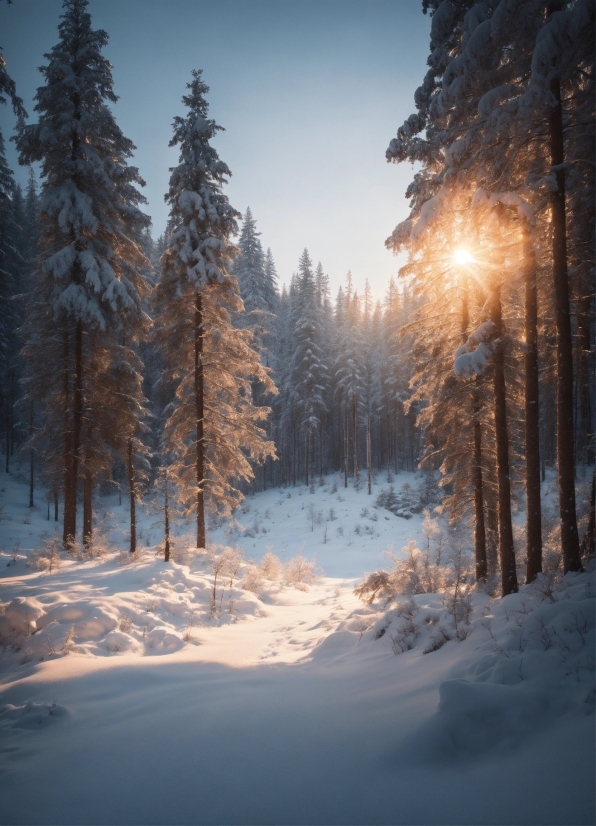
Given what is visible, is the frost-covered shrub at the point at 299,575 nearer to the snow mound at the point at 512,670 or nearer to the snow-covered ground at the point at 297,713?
the snow-covered ground at the point at 297,713

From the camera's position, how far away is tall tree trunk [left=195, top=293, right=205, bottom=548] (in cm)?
1348

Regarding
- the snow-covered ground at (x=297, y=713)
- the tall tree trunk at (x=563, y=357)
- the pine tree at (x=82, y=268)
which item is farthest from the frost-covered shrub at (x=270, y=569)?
the tall tree trunk at (x=563, y=357)

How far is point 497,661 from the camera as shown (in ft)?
13.0

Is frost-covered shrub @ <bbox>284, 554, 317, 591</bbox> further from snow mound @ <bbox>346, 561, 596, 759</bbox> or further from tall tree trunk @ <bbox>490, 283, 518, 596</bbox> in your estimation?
snow mound @ <bbox>346, 561, 596, 759</bbox>

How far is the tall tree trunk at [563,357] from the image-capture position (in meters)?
6.44

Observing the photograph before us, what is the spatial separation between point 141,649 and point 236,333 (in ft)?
35.6

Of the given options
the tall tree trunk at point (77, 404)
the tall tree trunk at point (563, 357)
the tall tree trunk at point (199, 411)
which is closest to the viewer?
the tall tree trunk at point (563, 357)

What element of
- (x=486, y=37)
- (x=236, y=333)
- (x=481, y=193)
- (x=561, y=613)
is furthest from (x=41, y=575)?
(x=486, y=37)

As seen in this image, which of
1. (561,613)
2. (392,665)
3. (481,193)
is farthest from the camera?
(481,193)

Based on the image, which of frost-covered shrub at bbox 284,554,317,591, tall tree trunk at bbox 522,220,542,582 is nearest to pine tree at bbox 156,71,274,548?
frost-covered shrub at bbox 284,554,317,591

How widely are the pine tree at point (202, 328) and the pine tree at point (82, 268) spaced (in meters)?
1.83

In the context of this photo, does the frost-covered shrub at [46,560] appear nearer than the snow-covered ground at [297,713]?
No

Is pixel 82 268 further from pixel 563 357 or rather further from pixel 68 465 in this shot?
pixel 563 357

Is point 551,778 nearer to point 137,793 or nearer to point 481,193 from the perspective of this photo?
point 137,793
